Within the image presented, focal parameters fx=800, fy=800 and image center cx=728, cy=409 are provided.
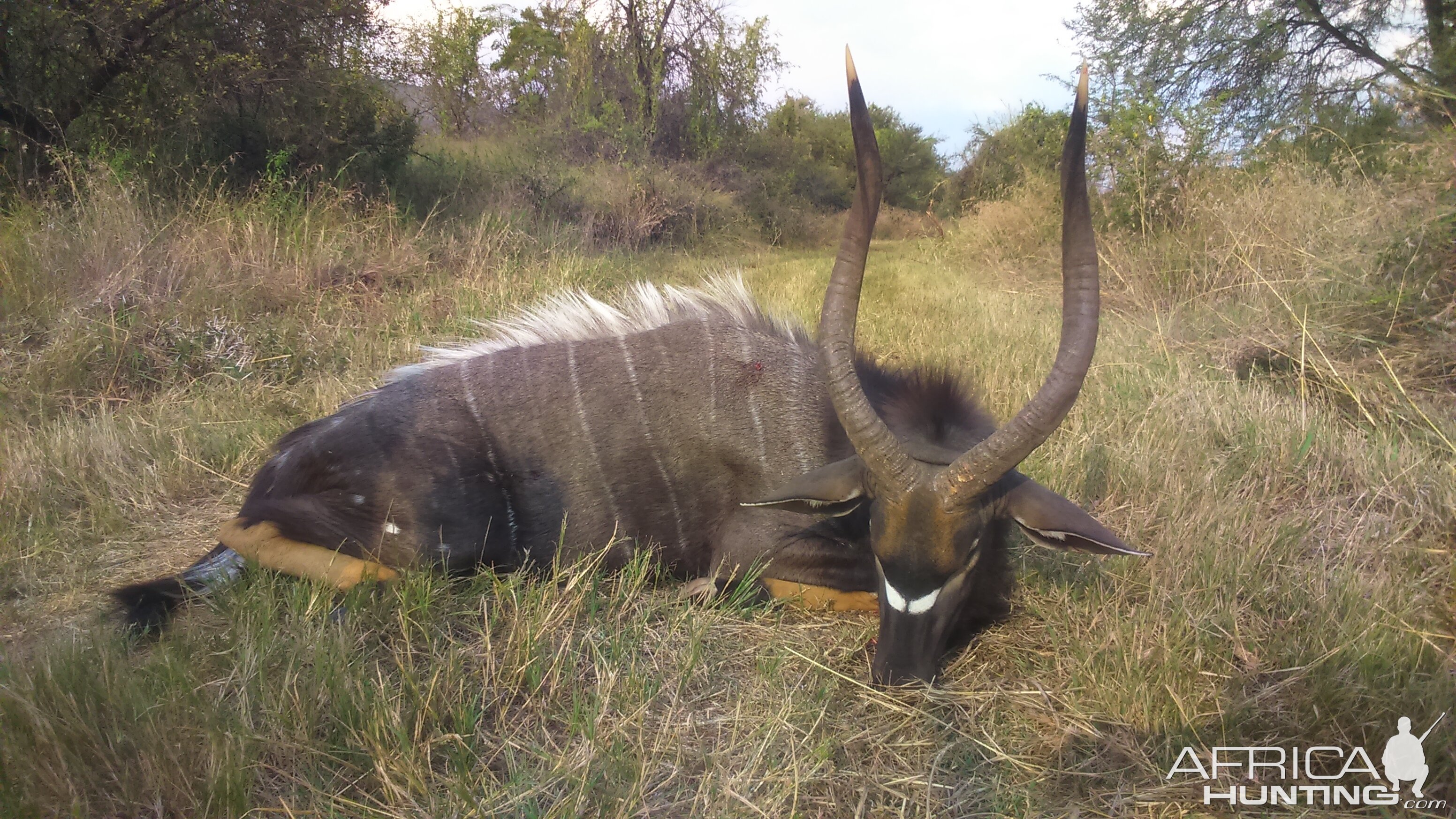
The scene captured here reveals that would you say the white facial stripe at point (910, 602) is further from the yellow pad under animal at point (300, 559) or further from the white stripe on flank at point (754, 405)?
the yellow pad under animal at point (300, 559)

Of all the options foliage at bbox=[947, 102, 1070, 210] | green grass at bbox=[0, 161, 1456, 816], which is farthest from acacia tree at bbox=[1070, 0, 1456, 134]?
green grass at bbox=[0, 161, 1456, 816]

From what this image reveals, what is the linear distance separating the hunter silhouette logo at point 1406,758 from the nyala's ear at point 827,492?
1.42 metres

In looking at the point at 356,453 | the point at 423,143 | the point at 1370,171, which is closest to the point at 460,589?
the point at 356,453

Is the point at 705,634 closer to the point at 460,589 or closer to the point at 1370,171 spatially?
the point at 460,589

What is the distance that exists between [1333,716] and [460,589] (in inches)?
103

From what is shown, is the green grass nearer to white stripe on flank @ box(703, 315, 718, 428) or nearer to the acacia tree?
white stripe on flank @ box(703, 315, 718, 428)

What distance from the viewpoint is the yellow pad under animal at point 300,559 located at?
2.64 metres

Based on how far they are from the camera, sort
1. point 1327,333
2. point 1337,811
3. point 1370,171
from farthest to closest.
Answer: point 1370,171
point 1327,333
point 1337,811

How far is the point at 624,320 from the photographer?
3.39m

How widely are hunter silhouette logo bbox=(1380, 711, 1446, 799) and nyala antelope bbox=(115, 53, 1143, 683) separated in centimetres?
86

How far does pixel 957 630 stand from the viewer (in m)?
2.59

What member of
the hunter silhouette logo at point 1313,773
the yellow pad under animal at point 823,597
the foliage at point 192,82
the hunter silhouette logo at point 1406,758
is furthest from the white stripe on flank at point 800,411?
the foliage at point 192,82

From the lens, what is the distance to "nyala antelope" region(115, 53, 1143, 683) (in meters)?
2.33

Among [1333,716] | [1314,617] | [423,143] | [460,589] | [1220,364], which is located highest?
[423,143]
